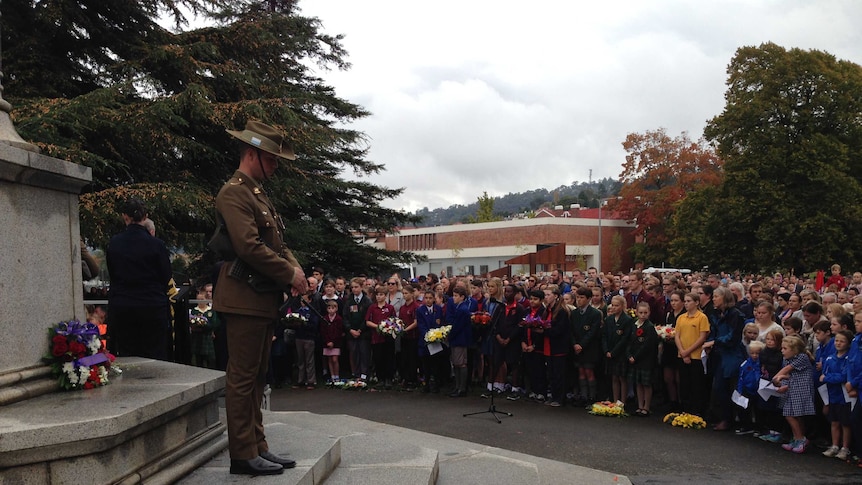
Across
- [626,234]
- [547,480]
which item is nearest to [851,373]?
[547,480]

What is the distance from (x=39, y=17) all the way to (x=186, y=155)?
4.62m

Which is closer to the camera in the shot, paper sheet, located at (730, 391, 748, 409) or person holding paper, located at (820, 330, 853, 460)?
person holding paper, located at (820, 330, 853, 460)

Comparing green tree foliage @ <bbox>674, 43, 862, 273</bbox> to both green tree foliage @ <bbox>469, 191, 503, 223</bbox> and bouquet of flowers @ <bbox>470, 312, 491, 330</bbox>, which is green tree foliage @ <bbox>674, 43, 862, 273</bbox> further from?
green tree foliage @ <bbox>469, 191, 503, 223</bbox>

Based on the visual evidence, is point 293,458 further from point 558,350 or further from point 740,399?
point 558,350

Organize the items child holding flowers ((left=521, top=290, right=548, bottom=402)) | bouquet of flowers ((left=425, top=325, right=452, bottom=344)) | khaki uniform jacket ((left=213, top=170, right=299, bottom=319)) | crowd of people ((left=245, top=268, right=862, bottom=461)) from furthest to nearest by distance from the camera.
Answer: bouquet of flowers ((left=425, top=325, right=452, bottom=344)) → child holding flowers ((left=521, top=290, right=548, bottom=402)) → crowd of people ((left=245, top=268, right=862, bottom=461)) → khaki uniform jacket ((left=213, top=170, right=299, bottom=319))

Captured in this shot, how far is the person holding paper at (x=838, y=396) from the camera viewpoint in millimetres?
7926

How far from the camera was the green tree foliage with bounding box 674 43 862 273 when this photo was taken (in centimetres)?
3550

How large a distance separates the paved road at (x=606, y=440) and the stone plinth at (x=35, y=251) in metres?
5.40

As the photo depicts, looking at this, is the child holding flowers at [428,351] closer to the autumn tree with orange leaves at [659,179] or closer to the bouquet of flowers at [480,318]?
the bouquet of flowers at [480,318]

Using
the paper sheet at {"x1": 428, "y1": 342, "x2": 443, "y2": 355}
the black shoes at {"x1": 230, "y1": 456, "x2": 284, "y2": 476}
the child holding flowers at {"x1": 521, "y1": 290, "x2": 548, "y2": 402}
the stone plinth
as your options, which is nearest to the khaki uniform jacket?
the black shoes at {"x1": 230, "y1": 456, "x2": 284, "y2": 476}

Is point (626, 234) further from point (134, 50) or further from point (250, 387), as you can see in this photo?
point (250, 387)

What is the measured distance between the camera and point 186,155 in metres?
18.2

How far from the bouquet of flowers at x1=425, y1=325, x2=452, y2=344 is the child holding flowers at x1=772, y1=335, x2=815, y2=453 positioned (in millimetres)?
5310

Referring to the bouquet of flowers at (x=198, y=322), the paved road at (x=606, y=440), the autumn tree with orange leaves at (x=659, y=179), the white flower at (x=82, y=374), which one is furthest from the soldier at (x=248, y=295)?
the autumn tree with orange leaves at (x=659, y=179)
